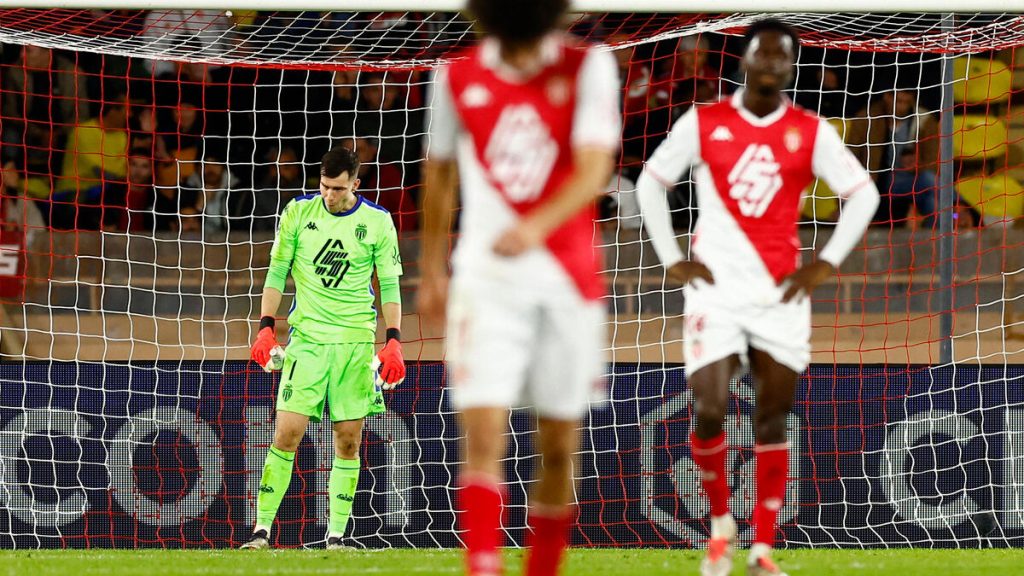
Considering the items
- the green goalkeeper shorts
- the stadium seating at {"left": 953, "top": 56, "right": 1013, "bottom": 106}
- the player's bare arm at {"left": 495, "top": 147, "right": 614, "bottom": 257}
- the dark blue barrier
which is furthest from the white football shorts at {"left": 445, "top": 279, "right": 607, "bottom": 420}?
the stadium seating at {"left": 953, "top": 56, "right": 1013, "bottom": 106}

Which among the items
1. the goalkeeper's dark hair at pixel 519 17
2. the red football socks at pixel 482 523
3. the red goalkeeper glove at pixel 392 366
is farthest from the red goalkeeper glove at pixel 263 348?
the goalkeeper's dark hair at pixel 519 17

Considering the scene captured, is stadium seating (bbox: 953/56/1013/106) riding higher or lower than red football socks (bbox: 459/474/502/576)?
higher

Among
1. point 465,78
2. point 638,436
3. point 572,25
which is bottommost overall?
point 638,436

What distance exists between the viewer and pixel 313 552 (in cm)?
693

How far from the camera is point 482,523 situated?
338 centimetres

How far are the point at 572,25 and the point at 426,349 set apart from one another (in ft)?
7.37

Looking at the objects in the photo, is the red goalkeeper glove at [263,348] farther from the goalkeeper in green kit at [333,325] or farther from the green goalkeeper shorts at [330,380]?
the green goalkeeper shorts at [330,380]

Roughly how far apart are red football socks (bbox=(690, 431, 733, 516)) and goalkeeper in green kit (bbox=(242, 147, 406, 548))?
2.54 meters

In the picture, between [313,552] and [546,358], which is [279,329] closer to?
[313,552]

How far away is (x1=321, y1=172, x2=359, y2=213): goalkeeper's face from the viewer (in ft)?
24.3

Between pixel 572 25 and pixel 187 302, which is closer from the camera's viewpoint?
pixel 572 25

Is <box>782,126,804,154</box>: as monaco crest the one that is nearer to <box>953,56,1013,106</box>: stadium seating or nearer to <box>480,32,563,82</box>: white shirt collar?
<box>480,32,563,82</box>: white shirt collar

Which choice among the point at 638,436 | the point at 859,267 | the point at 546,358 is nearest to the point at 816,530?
the point at 638,436

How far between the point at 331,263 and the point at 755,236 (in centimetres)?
306
